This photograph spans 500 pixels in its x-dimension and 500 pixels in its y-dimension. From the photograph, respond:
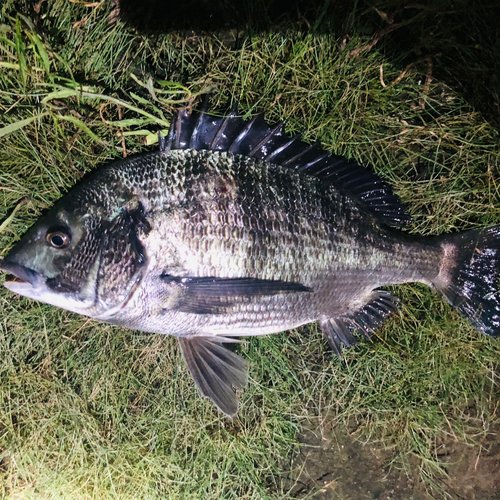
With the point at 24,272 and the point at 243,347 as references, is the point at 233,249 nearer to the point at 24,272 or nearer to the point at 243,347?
the point at 243,347

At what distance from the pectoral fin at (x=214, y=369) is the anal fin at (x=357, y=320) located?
60 centimetres

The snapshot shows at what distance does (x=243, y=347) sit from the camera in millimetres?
2416

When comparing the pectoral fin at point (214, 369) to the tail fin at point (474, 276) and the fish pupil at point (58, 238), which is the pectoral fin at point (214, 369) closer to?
the fish pupil at point (58, 238)

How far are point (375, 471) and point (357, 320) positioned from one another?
1.15 meters

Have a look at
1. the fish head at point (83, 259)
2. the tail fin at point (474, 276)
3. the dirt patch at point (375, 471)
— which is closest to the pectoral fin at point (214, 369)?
the fish head at point (83, 259)

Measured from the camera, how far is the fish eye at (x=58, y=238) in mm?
1740

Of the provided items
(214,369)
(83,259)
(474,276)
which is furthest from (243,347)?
(474,276)

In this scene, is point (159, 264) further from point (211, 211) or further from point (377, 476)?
point (377, 476)

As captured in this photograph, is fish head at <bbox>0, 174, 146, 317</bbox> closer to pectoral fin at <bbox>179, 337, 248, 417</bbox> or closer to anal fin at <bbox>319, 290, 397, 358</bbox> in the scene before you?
pectoral fin at <bbox>179, 337, 248, 417</bbox>

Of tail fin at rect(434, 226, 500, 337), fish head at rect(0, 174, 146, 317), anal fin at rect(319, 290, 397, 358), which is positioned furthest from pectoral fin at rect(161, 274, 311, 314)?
tail fin at rect(434, 226, 500, 337)

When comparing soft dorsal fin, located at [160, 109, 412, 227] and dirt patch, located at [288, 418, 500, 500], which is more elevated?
soft dorsal fin, located at [160, 109, 412, 227]

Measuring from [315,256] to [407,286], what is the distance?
0.88m

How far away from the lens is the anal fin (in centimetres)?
217

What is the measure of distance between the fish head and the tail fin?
179 cm
